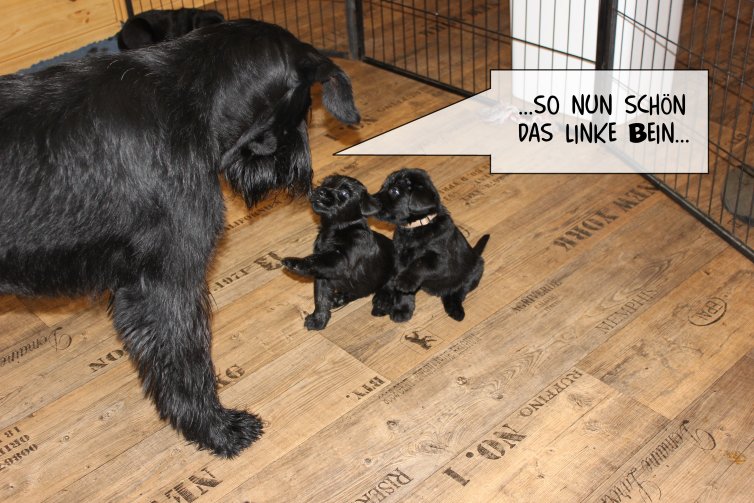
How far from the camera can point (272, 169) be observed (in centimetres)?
213

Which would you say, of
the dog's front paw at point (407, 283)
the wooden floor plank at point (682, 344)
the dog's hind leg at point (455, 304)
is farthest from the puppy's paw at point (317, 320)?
the wooden floor plank at point (682, 344)

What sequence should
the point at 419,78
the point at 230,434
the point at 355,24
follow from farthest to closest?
the point at 355,24, the point at 419,78, the point at 230,434

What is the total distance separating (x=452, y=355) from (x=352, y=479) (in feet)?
1.70

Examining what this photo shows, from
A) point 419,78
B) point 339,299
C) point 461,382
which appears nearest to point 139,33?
point 419,78

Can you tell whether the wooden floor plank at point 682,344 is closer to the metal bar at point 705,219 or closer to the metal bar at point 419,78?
the metal bar at point 705,219

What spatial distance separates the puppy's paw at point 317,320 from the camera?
8.54 ft

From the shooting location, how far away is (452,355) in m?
2.49

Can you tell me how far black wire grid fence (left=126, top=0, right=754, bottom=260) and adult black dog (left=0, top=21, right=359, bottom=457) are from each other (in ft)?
4.92

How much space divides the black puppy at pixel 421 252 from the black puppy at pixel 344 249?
6 centimetres

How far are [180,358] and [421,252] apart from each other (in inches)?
30.4

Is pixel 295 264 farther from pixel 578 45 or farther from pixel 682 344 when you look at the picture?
pixel 578 45

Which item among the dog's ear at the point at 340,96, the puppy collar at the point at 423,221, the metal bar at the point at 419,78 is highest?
the dog's ear at the point at 340,96

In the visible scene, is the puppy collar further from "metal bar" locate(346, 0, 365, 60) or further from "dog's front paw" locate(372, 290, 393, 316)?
"metal bar" locate(346, 0, 365, 60)

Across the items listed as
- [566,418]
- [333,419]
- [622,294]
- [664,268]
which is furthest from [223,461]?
[664,268]
